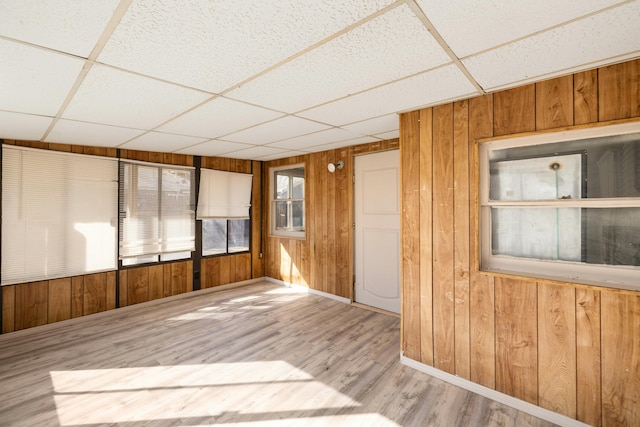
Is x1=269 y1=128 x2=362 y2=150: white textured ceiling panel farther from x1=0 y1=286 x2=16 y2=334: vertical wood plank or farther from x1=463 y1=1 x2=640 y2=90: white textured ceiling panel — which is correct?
x1=0 y1=286 x2=16 y2=334: vertical wood plank

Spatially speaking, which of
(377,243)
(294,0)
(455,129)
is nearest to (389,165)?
(377,243)

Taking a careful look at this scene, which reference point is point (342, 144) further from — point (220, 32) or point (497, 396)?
point (497, 396)

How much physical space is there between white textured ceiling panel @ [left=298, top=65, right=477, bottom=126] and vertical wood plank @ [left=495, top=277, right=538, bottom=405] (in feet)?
4.98

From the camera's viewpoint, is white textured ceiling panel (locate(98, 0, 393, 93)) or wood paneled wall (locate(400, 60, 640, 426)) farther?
wood paneled wall (locate(400, 60, 640, 426))

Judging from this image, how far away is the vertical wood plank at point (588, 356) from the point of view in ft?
6.21

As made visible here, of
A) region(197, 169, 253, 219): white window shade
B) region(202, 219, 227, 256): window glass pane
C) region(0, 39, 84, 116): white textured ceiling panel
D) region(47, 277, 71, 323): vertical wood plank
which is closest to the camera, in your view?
region(0, 39, 84, 116): white textured ceiling panel

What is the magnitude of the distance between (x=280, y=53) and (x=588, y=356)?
2.75 metres

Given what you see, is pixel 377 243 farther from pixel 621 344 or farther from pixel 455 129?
pixel 621 344

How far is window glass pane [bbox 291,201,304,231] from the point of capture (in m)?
5.34

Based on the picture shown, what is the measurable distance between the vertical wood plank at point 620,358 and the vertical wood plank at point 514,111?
1257 mm

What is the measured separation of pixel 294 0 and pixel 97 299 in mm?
4602

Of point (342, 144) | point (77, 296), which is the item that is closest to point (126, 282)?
point (77, 296)

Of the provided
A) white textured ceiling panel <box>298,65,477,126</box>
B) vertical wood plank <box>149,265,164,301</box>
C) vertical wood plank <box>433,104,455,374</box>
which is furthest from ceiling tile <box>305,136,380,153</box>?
vertical wood plank <box>149,265,164,301</box>

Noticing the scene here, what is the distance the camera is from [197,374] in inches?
104
